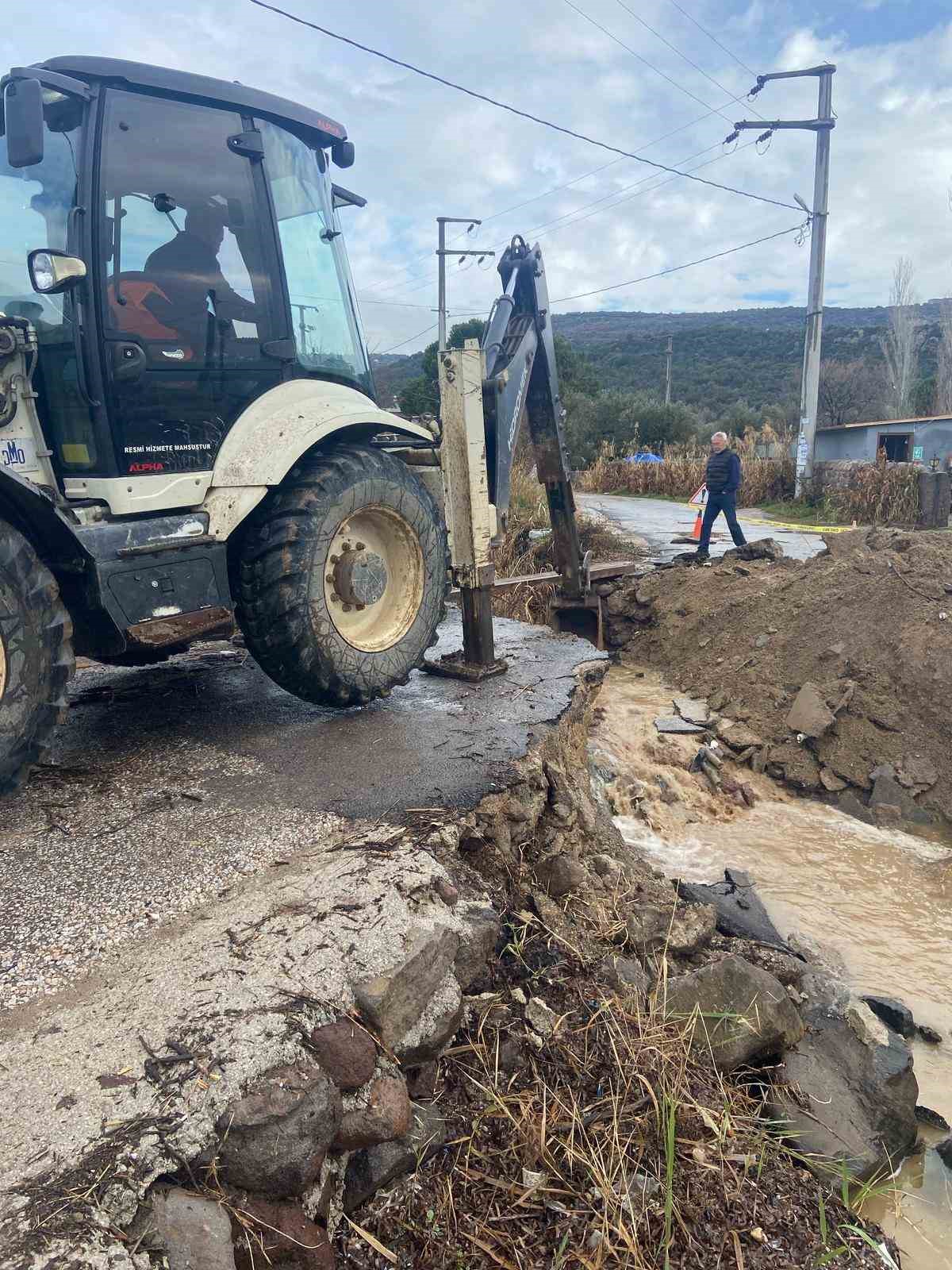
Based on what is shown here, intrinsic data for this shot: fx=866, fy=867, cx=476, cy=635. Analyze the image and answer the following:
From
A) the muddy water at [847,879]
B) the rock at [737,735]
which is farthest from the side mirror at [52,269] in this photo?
the rock at [737,735]

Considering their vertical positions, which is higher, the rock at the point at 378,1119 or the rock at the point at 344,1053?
the rock at the point at 344,1053

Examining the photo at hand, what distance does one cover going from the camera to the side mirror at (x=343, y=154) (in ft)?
15.2

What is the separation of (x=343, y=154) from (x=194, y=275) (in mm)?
1423

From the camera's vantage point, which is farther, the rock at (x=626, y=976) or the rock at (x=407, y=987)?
the rock at (x=626, y=976)

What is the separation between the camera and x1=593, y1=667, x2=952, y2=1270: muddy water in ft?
12.2

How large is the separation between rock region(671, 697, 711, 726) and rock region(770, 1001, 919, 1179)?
4.24 m

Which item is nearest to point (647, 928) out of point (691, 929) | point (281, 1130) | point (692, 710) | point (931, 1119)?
point (691, 929)

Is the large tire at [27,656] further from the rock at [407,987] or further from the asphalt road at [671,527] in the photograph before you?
the asphalt road at [671,527]

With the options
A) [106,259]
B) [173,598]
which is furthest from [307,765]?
[106,259]

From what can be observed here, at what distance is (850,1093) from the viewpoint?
3.20 m

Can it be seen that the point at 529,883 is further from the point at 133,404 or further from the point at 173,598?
the point at 133,404

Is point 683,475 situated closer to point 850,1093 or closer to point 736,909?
point 736,909

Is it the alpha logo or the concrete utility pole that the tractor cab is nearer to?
the alpha logo

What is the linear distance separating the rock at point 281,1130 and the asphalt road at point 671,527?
31.9ft
